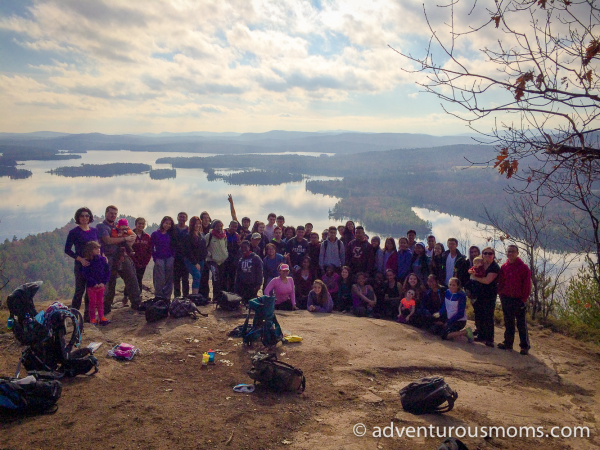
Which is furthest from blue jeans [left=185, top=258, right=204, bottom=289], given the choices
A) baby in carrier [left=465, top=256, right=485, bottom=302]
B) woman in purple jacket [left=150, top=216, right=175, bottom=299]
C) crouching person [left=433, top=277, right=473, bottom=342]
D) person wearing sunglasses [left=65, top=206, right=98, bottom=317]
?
baby in carrier [left=465, top=256, right=485, bottom=302]

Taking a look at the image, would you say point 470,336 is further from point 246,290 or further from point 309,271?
point 246,290

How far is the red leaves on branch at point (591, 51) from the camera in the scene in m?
2.87

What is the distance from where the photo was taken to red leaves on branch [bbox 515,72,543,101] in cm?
294

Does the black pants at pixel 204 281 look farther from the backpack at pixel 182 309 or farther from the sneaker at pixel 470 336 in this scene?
the sneaker at pixel 470 336

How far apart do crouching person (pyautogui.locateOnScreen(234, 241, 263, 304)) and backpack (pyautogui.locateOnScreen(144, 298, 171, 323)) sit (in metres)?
1.46

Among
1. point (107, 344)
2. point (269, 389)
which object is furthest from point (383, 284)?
point (107, 344)

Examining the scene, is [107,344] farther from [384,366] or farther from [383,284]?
[383,284]

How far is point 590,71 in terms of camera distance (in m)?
2.93

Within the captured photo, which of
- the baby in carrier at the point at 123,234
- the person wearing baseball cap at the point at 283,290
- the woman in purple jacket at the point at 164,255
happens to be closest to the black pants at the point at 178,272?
the woman in purple jacket at the point at 164,255

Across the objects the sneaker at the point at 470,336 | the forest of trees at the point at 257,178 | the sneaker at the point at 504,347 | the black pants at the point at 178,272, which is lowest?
the sneaker at the point at 504,347

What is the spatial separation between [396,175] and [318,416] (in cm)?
10946

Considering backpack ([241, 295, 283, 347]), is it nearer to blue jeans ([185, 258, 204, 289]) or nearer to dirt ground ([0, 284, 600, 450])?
dirt ground ([0, 284, 600, 450])

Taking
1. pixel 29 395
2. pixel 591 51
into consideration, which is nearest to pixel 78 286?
pixel 29 395

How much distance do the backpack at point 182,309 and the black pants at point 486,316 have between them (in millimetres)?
4969
